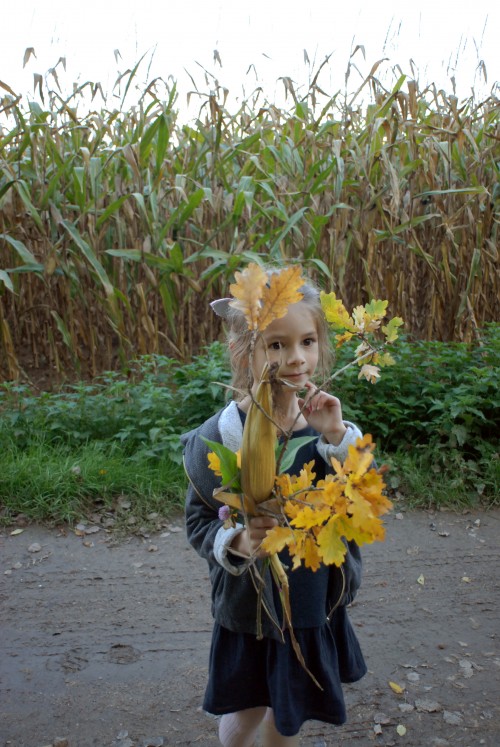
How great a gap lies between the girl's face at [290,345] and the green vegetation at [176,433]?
2101 millimetres

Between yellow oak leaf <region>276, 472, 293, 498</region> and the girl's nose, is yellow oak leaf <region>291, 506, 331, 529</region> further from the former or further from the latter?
the girl's nose

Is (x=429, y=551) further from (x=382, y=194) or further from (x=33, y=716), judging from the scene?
(x=382, y=194)

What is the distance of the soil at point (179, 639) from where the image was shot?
1911 mm

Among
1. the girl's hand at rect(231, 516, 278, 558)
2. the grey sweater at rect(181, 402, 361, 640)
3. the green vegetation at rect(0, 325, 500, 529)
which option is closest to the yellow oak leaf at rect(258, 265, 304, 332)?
the girl's hand at rect(231, 516, 278, 558)

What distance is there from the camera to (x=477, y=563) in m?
2.82

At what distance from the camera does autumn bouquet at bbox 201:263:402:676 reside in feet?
2.42

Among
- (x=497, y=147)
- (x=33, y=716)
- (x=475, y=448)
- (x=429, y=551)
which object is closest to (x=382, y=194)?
(x=497, y=147)

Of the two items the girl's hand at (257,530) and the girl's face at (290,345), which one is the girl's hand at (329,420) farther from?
the girl's hand at (257,530)

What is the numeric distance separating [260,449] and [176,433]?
2770 mm

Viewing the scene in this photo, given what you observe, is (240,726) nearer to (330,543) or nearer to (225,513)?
(225,513)

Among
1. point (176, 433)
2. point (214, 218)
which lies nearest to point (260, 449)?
point (176, 433)

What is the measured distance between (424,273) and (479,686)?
11.8 feet

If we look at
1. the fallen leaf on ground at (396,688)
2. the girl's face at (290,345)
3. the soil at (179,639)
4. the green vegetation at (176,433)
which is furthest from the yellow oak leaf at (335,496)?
the green vegetation at (176,433)

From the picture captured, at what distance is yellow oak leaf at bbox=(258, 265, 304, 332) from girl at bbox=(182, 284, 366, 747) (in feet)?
1.62
